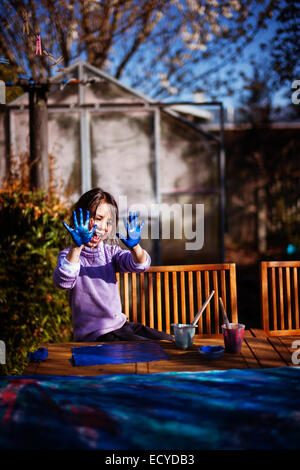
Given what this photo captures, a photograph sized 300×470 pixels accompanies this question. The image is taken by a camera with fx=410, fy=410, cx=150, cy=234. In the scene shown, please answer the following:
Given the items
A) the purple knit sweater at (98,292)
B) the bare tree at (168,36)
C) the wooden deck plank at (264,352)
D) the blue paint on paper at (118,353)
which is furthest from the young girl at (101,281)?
the bare tree at (168,36)

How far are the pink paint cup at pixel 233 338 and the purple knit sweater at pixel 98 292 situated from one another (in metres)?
0.64

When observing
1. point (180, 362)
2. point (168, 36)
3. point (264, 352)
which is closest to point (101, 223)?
point (180, 362)

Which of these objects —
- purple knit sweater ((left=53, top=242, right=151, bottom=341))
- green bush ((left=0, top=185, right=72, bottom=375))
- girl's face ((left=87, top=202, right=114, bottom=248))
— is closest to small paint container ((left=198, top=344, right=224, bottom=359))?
purple knit sweater ((left=53, top=242, right=151, bottom=341))

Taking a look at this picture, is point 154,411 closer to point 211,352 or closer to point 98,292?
point 211,352

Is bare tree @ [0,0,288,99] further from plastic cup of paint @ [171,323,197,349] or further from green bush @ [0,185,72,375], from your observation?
plastic cup of paint @ [171,323,197,349]

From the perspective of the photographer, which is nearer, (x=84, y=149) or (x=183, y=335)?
(x=183, y=335)

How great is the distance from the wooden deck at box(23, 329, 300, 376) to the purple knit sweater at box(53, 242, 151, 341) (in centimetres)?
36

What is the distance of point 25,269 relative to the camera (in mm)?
2867

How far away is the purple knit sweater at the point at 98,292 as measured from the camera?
1.99 metres

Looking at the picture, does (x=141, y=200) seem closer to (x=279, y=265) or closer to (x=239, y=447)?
(x=279, y=265)

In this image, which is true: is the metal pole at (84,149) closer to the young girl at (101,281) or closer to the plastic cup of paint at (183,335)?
the young girl at (101,281)

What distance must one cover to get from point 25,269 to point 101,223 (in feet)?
3.57

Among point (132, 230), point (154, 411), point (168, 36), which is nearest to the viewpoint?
point (154, 411)

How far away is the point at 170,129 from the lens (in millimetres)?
4988
